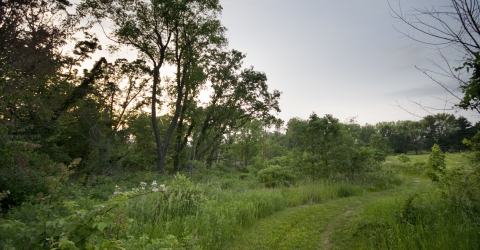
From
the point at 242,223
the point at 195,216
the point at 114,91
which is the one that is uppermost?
the point at 114,91

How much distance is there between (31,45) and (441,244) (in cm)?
982

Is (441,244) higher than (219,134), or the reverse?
(219,134)

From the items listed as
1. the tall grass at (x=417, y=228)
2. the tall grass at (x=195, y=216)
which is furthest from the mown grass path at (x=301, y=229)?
the tall grass at (x=417, y=228)

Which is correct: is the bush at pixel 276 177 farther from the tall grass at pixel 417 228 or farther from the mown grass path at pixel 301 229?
the tall grass at pixel 417 228

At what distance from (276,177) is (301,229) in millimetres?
7879

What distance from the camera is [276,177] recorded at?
13.6m

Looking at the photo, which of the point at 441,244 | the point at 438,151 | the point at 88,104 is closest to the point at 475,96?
the point at 441,244

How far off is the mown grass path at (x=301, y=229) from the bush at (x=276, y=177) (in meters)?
4.99

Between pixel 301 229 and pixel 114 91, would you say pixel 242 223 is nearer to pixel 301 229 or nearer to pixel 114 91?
pixel 301 229

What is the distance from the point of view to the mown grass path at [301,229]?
491cm

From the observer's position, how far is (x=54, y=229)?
8.21ft

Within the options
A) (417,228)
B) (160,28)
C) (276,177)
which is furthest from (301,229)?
(160,28)

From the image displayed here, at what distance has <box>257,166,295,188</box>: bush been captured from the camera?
12.8 meters

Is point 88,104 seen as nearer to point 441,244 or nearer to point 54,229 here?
point 54,229
